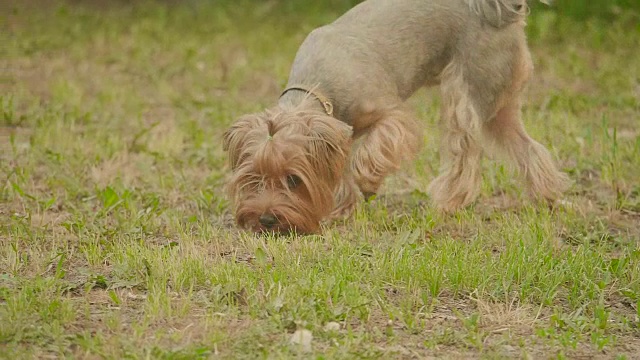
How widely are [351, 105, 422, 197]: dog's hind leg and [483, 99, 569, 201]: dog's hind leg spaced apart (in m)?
0.79

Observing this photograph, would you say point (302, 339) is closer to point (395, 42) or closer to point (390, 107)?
point (390, 107)

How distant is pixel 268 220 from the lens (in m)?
5.52

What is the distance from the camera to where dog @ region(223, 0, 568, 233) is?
559 centimetres

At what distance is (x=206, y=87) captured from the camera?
33.9ft

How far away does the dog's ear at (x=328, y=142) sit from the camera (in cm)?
554

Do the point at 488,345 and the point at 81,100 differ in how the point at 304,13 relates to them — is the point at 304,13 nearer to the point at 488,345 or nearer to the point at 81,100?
the point at 81,100

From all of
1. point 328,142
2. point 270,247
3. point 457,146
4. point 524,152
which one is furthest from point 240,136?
point 524,152

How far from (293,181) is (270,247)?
1.52 ft

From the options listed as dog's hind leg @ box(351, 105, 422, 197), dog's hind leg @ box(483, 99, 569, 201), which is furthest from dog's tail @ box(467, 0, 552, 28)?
dog's hind leg @ box(351, 105, 422, 197)

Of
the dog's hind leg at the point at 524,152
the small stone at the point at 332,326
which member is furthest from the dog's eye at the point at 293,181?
the dog's hind leg at the point at 524,152

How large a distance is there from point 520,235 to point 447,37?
1442 mm

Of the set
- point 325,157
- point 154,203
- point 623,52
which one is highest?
point 325,157

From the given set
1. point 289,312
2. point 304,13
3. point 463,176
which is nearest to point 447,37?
point 463,176

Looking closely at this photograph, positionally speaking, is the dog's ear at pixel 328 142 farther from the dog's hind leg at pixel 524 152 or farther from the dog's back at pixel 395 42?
the dog's hind leg at pixel 524 152
